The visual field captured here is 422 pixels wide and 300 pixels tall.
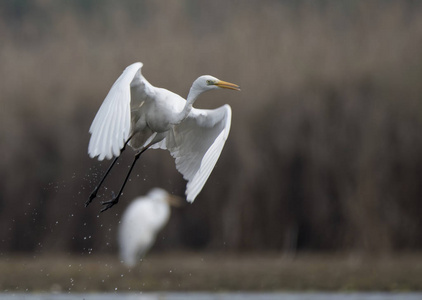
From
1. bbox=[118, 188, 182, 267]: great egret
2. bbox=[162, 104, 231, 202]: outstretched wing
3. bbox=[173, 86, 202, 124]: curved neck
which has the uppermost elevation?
bbox=[173, 86, 202, 124]: curved neck

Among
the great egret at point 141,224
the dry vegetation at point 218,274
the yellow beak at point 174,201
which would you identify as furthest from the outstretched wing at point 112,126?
the yellow beak at point 174,201

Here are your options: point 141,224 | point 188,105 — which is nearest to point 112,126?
point 188,105

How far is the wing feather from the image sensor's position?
4.87 metres

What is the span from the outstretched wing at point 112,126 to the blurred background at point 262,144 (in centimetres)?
608

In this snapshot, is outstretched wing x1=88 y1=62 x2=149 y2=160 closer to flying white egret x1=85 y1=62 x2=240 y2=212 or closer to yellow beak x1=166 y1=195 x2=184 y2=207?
flying white egret x1=85 y1=62 x2=240 y2=212

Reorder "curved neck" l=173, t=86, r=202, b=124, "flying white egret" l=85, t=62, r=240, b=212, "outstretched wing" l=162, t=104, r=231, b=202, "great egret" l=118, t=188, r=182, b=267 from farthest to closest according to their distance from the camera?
"great egret" l=118, t=188, r=182, b=267, "outstretched wing" l=162, t=104, r=231, b=202, "curved neck" l=173, t=86, r=202, b=124, "flying white egret" l=85, t=62, r=240, b=212

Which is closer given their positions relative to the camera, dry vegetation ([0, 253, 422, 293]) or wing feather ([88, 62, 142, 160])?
wing feather ([88, 62, 142, 160])

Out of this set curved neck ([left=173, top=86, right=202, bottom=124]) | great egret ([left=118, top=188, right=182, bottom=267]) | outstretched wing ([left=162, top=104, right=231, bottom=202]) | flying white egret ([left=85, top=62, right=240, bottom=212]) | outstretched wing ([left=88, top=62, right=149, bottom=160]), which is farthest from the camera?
great egret ([left=118, top=188, right=182, bottom=267])

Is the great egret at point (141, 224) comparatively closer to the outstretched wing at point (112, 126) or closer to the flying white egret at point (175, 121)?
the flying white egret at point (175, 121)

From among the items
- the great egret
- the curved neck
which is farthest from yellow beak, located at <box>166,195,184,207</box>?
the curved neck

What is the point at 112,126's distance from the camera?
16.3 feet

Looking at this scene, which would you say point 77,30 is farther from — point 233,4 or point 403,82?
point 403,82

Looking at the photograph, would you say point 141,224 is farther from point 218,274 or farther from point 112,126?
point 112,126

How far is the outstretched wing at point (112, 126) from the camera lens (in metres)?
4.87
